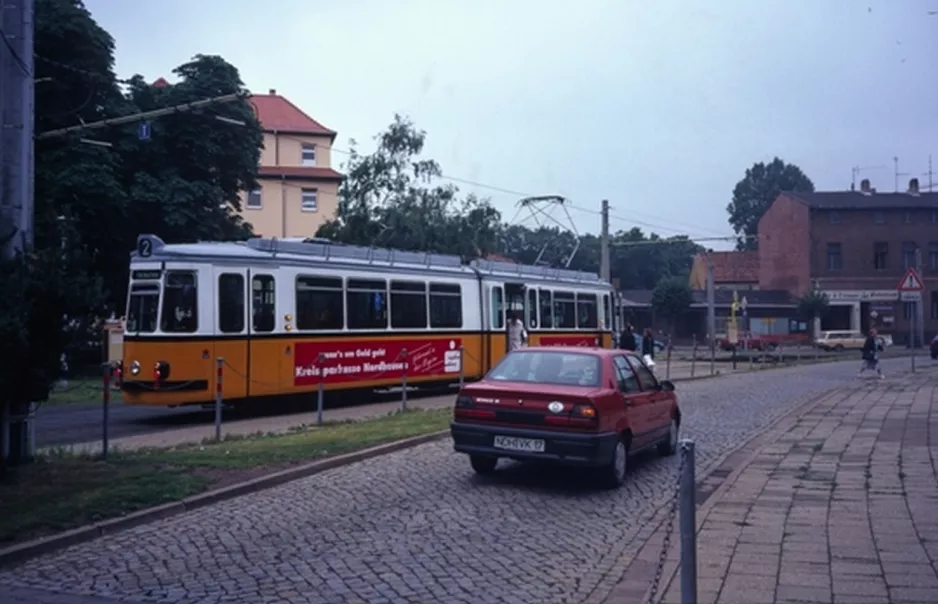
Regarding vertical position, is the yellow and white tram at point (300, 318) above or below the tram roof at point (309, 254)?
below

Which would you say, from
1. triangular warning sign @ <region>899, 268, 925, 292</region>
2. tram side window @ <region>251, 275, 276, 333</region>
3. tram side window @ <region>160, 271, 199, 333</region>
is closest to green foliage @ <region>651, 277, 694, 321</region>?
triangular warning sign @ <region>899, 268, 925, 292</region>

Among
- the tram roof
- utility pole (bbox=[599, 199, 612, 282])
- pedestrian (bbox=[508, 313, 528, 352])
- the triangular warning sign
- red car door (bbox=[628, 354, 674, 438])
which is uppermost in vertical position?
utility pole (bbox=[599, 199, 612, 282])

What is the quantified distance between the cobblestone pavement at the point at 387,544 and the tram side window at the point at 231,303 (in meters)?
7.13

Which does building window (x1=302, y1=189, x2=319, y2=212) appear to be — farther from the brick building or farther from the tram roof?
the tram roof

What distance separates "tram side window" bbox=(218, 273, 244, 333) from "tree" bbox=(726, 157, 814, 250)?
112 m

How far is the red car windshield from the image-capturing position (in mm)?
11523

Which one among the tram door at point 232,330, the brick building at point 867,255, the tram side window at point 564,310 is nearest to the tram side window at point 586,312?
the tram side window at point 564,310

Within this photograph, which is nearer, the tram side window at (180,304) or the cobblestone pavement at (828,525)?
the cobblestone pavement at (828,525)

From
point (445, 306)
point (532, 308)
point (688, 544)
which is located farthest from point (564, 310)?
point (688, 544)

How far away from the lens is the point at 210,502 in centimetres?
1030

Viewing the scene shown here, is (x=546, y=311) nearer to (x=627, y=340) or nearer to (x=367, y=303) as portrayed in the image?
(x=627, y=340)

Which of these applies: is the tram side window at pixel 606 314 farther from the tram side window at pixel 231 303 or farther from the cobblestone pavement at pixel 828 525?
the cobblestone pavement at pixel 828 525

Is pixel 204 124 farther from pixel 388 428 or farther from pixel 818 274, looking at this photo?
pixel 818 274

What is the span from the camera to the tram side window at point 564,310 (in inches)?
1223
